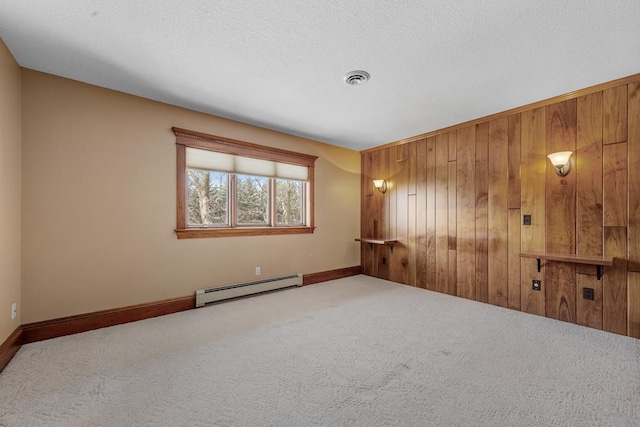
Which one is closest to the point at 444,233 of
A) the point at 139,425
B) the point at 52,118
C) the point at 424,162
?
the point at 424,162

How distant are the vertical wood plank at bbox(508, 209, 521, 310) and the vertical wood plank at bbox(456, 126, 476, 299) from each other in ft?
1.42

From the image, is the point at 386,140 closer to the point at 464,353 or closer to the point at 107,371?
the point at 464,353

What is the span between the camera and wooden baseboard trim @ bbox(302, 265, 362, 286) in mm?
4507

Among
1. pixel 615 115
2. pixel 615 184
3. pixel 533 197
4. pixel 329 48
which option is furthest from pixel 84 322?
pixel 615 115

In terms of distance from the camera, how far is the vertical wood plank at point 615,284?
8.64 feet

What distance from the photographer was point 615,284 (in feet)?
8.79

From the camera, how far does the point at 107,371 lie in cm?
200

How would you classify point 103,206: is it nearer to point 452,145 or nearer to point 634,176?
point 452,145

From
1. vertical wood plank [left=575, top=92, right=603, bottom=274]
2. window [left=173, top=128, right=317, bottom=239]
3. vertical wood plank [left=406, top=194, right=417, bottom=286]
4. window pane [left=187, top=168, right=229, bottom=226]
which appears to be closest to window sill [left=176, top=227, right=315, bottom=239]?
window [left=173, top=128, right=317, bottom=239]

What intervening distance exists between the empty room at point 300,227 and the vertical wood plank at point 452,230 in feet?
0.10

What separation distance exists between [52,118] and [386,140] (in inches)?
167

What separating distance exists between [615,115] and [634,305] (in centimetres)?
185

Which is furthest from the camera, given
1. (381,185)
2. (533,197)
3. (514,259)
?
(381,185)

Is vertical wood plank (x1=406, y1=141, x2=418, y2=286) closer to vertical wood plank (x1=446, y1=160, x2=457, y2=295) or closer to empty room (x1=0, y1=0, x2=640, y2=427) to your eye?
empty room (x1=0, y1=0, x2=640, y2=427)
